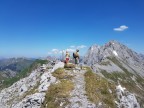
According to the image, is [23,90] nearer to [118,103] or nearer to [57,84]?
[57,84]

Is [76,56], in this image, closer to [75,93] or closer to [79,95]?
[75,93]

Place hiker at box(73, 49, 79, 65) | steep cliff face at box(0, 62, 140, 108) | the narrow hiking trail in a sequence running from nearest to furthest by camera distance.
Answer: the narrow hiking trail
steep cliff face at box(0, 62, 140, 108)
hiker at box(73, 49, 79, 65)

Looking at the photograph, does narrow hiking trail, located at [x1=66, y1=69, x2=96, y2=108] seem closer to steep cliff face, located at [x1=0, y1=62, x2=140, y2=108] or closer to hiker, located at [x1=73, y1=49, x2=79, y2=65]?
steep cliff face, located at [x1=0, y1=62, x2=140, y2=108]

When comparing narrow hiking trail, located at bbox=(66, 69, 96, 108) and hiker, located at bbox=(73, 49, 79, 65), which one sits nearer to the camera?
narrow hiking trail, located at bbox=(66, 69, 96, 108)

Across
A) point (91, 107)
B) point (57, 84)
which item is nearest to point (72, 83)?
point (57, 84)

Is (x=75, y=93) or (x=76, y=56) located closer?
(x=75, y=93)

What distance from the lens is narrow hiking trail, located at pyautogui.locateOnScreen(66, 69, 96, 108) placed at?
34312mm

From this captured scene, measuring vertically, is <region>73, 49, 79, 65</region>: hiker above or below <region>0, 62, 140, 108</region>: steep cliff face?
above

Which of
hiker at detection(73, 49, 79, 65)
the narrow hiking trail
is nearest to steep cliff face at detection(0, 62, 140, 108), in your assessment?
the narrow hiking trail

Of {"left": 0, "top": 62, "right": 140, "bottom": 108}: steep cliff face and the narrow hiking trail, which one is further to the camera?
{"left": 0, "top": 62, "right": 140, "bottom": 108}: steep cliff face

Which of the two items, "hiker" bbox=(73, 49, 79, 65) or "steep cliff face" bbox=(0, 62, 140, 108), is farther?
"hiker" bbox=(73, 49, 79, 65)

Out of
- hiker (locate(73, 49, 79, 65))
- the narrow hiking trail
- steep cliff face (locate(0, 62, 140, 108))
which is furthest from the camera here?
hiker (locate(73, 49, 79, 65))

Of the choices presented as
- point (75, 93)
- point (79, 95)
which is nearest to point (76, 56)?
point (75, 93)

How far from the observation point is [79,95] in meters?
37.1
